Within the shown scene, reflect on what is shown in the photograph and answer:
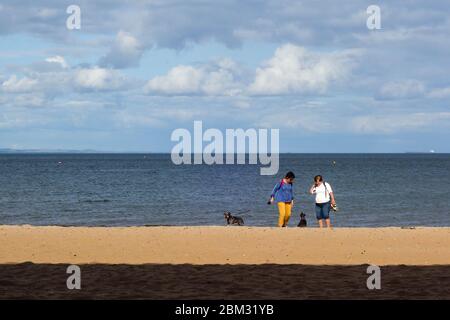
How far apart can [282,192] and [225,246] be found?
12.1 feet

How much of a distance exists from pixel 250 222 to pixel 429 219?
31.1 feet

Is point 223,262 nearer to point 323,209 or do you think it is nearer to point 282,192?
point 282,192

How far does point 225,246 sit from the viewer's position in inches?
607

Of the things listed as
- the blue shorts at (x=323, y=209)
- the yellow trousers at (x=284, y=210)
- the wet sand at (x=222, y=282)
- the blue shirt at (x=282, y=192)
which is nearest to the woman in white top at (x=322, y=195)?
the blue shorts at (x=323, y=209)

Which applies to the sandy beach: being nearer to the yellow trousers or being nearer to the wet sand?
the wet sand

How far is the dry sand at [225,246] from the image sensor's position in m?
13.4

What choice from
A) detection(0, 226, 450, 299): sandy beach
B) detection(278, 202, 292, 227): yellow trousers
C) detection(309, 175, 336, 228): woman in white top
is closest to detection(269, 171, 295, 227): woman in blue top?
detection(278, 202, 292, 227): yellow trousers

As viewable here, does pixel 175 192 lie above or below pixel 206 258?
above

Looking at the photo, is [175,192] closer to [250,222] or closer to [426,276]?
[250,222]

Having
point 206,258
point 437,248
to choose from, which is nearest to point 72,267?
point 206,258

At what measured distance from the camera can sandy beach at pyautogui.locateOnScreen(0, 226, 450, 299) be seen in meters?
9.80

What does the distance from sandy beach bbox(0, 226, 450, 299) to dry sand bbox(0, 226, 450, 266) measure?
0.07 ft
